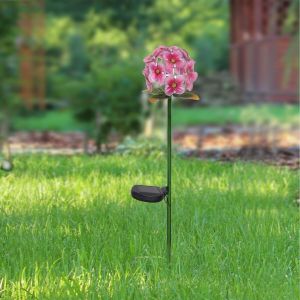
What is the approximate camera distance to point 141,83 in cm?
1274

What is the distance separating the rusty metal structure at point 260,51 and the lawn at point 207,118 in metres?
1.18

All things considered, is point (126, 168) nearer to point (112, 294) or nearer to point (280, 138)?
point (112, 294)

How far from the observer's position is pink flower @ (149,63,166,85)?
4316 millimetres

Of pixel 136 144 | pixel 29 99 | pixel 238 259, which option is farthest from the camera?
pixel 29 99

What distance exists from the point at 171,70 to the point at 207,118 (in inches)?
590

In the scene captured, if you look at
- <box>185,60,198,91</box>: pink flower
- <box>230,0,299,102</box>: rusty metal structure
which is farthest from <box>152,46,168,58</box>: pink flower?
<box>230,0,299,102</box>: rusty metal structure

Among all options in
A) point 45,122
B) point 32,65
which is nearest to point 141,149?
point 45,122

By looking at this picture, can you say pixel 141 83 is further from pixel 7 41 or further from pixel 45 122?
pixel 45 122

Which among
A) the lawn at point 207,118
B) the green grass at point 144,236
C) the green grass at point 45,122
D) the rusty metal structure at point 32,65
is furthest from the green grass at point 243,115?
the green grass at point 144,236

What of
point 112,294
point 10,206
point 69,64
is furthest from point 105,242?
point 69,64

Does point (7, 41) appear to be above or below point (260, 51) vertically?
above

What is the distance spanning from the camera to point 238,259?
4.49 m

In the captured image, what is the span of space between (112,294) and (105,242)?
901 millimetres

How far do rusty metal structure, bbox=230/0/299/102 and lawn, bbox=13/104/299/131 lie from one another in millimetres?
1176
